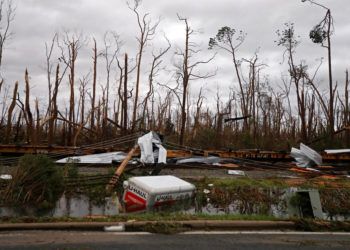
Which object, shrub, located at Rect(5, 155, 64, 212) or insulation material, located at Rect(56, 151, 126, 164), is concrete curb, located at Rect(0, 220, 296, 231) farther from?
insulation material, located at Rect(56, 151, 126, 164)

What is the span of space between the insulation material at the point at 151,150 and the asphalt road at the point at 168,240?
6072mm

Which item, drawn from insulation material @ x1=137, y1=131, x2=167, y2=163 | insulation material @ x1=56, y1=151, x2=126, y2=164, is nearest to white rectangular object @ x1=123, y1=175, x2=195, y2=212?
insulation material @ x1=137, y1=131, x2=167, y2=163

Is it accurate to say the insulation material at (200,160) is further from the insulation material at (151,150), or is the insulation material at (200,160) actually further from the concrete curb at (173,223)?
the concrete curb at (173,223)

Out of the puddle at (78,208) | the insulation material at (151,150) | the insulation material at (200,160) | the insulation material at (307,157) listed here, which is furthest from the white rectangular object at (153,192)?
the insulation material at (307,157)

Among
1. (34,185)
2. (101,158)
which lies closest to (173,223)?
(34,185)

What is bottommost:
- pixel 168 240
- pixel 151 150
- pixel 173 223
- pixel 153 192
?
pixel 168 240

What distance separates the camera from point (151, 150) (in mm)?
12781

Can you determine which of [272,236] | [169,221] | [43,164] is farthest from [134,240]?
[43,164]

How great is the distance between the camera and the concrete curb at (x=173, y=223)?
6559 mm

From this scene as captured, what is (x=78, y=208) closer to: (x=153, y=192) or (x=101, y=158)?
(x=153, y=192)

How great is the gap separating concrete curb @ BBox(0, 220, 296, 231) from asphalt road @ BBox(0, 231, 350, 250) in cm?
20

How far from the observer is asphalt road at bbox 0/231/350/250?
18.3 feet

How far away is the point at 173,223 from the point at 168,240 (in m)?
0.79

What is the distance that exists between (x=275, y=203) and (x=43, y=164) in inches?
221
